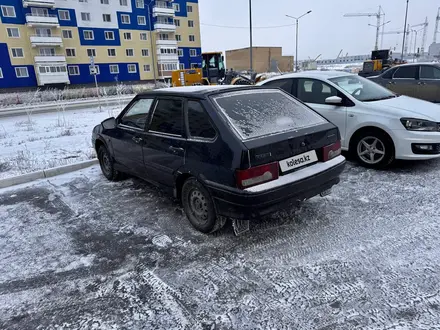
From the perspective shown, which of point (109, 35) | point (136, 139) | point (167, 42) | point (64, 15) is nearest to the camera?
point (136, 139)

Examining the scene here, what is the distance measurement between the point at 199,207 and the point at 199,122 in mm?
980

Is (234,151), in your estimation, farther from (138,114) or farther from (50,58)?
(50,58)

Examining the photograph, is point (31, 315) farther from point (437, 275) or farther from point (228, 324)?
point (437, 275)

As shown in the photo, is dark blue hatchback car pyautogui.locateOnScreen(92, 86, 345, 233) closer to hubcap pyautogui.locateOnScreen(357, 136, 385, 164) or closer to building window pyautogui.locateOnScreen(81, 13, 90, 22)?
hubcap pyautogui.locateOnScreen(357, 136, 385, 164)

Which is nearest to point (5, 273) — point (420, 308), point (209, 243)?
point (209, 243)

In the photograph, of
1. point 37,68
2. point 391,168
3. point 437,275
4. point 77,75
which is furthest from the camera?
point 77,75

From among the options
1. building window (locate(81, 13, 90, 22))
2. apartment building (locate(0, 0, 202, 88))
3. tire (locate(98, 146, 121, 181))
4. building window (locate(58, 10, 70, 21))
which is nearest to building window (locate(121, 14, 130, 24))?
apartment building (locate(0, 0, 202, 88))

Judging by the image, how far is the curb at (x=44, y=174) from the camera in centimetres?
566

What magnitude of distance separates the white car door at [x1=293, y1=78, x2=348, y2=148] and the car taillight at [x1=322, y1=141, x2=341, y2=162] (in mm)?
1951

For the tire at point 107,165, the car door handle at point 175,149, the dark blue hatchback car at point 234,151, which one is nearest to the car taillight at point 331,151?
the dark blue hatchback car at point 234,151

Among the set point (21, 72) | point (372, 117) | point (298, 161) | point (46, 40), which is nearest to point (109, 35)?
point (46, 40)

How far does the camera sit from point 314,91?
19.8 ft

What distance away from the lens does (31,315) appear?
2551 mm

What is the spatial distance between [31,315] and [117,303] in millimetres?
685
